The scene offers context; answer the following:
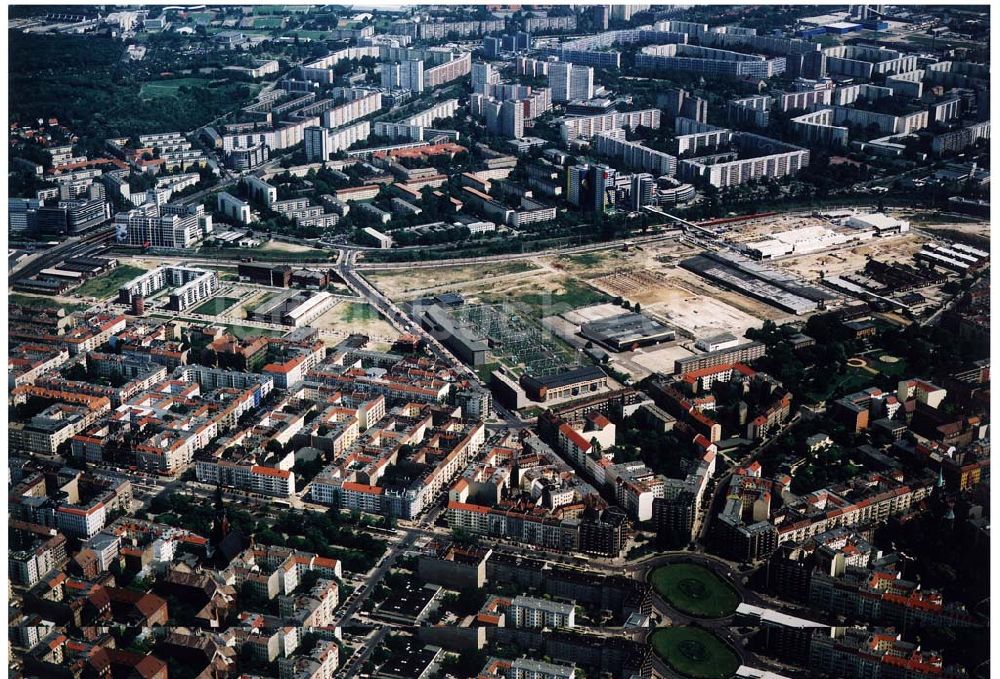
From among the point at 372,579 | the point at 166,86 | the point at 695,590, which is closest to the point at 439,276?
the point at 372,579

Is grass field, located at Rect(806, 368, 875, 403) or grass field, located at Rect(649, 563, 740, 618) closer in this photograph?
grass field, located at Rect(649, 563, 740, 618)

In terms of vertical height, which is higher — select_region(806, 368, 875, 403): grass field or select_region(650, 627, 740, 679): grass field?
select_region(806, 368, 875, 403): grass field

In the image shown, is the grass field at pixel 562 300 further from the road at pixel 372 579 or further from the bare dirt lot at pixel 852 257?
the road at pixel 372 579

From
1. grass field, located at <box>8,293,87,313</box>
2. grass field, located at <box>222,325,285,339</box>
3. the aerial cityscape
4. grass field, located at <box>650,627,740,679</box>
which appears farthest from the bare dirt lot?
grass field, located at <box>8,293,87,313</box>

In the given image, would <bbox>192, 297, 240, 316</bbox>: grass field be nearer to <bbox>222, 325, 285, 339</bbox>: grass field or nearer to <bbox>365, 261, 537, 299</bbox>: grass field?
<bbox>222, 325, 285, 339</bbox>: grass field

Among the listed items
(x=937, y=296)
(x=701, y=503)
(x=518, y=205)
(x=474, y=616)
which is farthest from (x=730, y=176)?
(x=474, y=616)

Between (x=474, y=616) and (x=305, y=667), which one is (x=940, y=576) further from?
(x=305, y=667)

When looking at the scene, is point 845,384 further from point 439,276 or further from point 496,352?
point 439,276

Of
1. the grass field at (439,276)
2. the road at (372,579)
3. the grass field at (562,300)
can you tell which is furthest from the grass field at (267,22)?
the road at (372,579)

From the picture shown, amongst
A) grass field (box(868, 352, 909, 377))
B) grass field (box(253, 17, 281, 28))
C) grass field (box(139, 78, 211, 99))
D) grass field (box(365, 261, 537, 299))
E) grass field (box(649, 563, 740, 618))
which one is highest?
grass field (box(253, 17, 281, 28))
